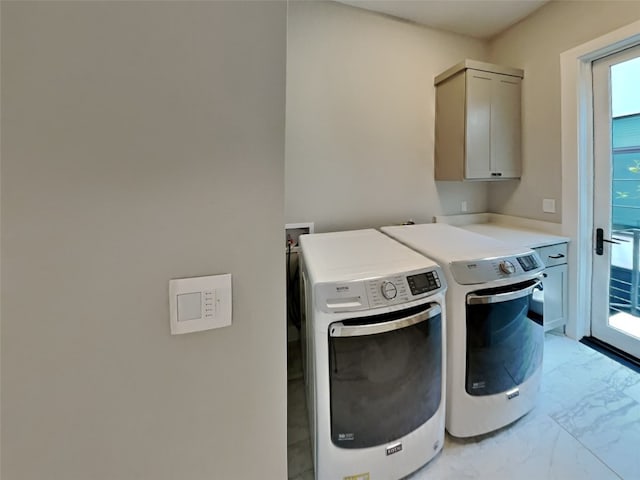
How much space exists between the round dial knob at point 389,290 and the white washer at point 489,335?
354 millimetres

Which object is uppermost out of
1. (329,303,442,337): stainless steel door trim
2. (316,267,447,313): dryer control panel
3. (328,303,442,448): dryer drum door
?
(316,267,447,313): dryer control panel

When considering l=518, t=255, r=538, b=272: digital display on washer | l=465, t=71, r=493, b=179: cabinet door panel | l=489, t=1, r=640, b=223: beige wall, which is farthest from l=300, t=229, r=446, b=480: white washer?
l=489, t=1, r=640, b=223: beige wall

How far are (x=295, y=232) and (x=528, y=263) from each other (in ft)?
5.08

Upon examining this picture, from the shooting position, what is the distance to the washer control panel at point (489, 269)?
1.39m

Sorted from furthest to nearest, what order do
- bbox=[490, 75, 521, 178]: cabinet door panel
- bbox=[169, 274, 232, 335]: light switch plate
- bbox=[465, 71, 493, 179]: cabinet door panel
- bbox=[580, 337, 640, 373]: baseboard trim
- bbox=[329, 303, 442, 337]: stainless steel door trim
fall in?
bbox=[490, 75, 521, 178]: cabinet door panel < bbox=[465, 71, 493, 179]: cabinet door panel < bbox=[580, 337, 640, 373]: baseboard trim < bbox=[329, 303, 442, 337]: stainless steel door trim < bbox=[169, 274, 232, 335]: light switch plate

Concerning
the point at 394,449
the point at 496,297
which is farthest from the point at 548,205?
the point at 394,449

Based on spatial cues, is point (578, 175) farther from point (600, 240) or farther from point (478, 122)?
point (478, 122)

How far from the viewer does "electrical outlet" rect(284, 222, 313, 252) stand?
2379 millimetres

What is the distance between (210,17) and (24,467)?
999mm

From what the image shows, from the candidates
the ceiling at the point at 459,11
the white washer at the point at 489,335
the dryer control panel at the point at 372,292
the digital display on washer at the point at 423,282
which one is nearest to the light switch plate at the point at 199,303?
the dryer control panel at the point at 372,292

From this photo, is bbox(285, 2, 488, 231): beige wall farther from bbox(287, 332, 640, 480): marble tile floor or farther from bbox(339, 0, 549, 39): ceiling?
bbox(287, 332, 640, 480): marble tile floor

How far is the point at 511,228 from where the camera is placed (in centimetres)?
278

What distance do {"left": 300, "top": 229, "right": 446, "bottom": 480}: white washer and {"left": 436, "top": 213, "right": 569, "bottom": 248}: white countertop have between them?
1.19 meters

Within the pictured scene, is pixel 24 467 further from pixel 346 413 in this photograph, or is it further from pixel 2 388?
pixel 346 413
